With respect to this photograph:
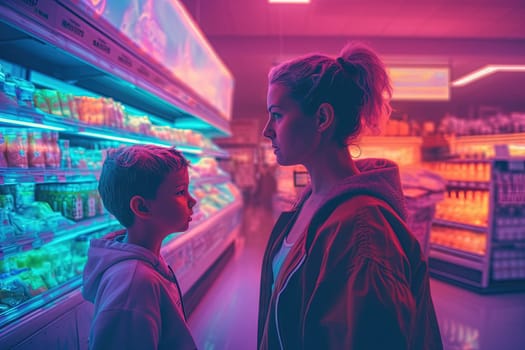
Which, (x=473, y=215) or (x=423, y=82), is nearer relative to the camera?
(x=473, y=215)

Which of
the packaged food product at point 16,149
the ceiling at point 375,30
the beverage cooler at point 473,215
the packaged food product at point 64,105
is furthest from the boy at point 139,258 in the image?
the ceiling at point 375,30

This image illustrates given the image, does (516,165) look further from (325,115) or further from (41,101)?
(41,101)

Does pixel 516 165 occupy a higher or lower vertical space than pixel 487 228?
higher

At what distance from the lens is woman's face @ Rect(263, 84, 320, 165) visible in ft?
3.03

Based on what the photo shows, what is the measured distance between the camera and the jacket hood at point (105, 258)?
41.3 inches

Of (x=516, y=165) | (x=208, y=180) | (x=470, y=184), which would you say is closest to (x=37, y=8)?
(x=208, y=180)

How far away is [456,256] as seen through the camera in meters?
4.23

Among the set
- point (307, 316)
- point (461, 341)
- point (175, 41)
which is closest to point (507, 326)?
point (461, 341)

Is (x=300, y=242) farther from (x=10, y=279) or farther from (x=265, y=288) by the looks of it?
(x=10, y=279)

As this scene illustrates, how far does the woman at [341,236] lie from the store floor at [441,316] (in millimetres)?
1886

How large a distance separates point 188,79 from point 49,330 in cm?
296

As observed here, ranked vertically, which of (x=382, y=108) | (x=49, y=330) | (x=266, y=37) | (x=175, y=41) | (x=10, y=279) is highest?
(x=266, y=37)

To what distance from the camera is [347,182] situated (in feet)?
2.78

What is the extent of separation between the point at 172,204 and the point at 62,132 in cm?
158
